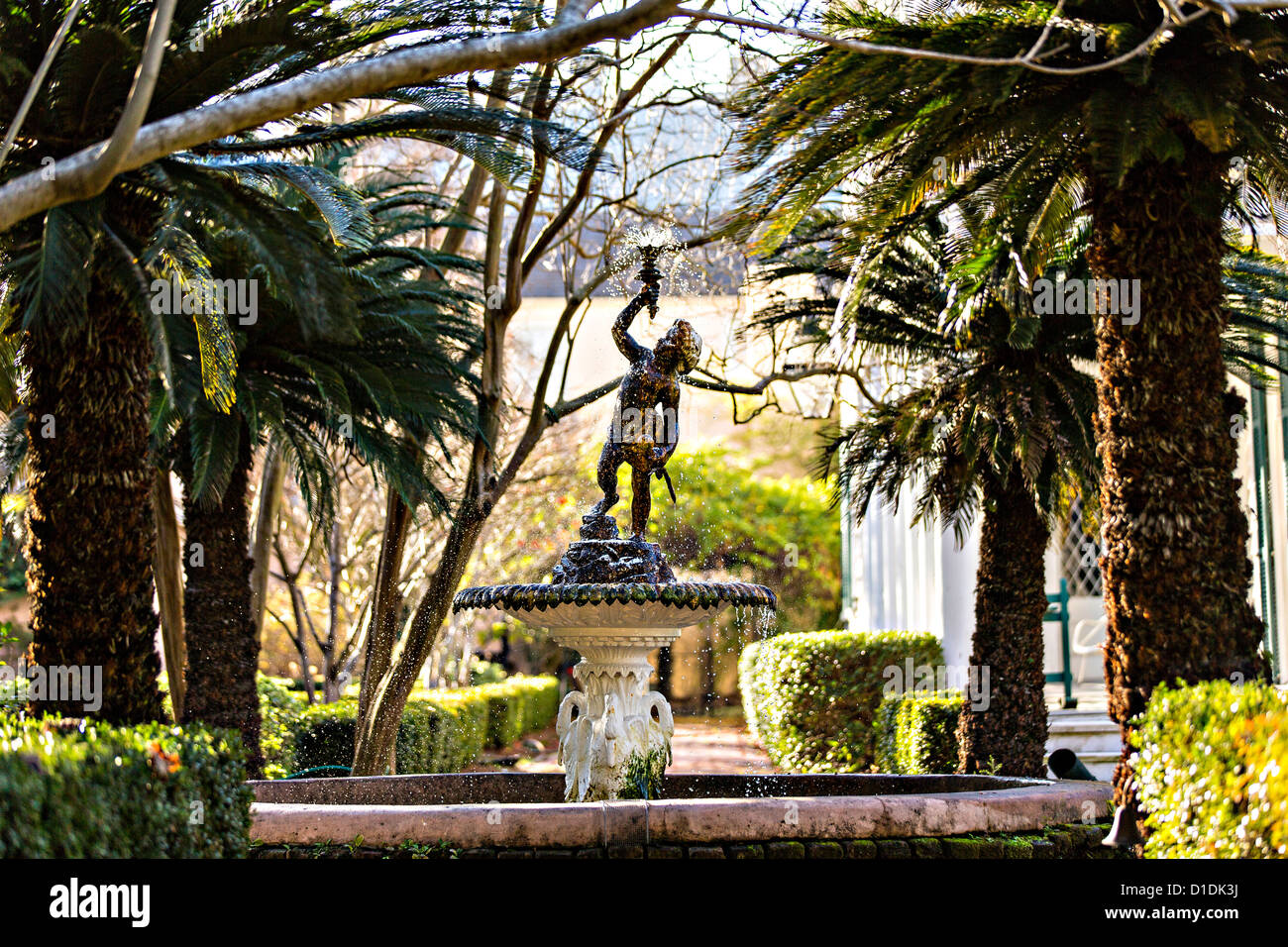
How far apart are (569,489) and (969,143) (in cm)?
1383

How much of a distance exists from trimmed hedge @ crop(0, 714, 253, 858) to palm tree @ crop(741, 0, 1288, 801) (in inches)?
175

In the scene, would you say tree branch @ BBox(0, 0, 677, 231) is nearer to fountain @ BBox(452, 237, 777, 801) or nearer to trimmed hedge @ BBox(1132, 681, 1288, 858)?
fountain @ BBox(452, 237, 777, 801)

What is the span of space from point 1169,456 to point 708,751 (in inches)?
519

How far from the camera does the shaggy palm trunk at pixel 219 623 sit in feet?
37.7

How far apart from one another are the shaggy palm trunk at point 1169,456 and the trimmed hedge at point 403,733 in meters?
8.28

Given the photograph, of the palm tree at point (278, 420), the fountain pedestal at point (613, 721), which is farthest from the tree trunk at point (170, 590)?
the fountain pedestal at point (613, 721)

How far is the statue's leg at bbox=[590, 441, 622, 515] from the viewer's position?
27.8 ft

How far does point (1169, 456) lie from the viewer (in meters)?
7.29

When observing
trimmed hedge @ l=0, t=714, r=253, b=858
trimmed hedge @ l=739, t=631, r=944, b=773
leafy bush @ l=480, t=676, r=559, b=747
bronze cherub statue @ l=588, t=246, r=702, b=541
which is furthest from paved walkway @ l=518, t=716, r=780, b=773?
trimmed hedge @ l=0, t=714, r=253, b=858

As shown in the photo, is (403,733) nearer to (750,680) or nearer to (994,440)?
(750,680)

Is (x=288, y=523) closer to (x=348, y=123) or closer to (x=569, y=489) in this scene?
(x=569, y=489)

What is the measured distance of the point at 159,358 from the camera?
759cm

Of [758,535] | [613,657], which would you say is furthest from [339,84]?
[758,535]
